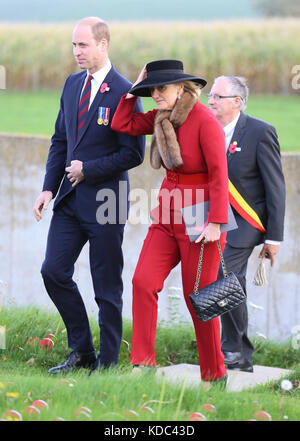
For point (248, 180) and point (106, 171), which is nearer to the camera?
point (106, 171)

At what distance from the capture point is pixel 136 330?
16.9ft

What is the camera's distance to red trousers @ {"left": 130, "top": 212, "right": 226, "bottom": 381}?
5.07 m


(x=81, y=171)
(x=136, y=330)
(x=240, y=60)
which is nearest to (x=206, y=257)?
(x=136, y=330)

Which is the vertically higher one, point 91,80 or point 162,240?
point 91,80

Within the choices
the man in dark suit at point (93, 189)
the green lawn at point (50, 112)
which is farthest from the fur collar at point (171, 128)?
the green lawn at point (50, 112)

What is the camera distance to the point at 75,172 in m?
5.57

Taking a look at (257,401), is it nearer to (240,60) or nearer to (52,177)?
(52,177)

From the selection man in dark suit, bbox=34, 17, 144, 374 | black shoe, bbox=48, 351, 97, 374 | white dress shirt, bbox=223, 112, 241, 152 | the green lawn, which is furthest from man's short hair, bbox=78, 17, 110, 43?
the green lawn

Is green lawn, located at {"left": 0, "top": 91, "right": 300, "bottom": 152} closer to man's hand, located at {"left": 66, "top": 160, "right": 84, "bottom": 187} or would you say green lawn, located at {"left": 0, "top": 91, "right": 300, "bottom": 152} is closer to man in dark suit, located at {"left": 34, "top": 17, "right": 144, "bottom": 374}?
man in dark suit, located at {"left": 34, "top": 17, "right": 144, "bottom": 374}

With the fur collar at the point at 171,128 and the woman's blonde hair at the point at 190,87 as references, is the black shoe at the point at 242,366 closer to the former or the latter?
the fur collar at the point at 171,128

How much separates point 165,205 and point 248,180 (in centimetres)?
123

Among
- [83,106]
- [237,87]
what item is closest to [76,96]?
[83,106]

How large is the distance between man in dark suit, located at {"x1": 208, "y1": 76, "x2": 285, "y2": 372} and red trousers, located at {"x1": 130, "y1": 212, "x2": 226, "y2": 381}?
1.06 meters

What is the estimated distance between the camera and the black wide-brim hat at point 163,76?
16.4 feet
